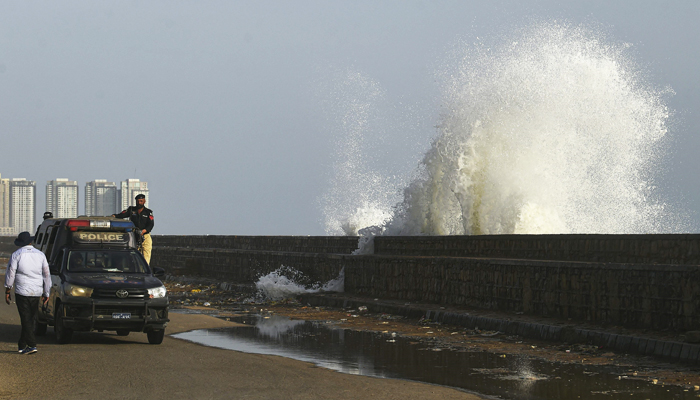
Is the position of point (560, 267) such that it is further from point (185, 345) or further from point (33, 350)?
point (33, 350)

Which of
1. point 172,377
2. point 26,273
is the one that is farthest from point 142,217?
point 172,377

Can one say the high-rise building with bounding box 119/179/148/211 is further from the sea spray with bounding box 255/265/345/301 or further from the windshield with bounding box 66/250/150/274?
the windshield with bounding box 66/250/150/274

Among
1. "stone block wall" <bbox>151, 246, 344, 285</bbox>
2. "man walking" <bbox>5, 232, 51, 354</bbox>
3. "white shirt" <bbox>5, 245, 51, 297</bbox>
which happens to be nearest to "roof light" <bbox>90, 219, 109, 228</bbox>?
"man walking" <bbox>5, 232, 51, 354</bbox>

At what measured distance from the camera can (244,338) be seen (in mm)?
14453

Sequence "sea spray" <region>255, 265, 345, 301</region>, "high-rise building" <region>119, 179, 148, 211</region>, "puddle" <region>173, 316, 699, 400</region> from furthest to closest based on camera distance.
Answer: "high-rise building" <region>119, 179, 148, 211</region> → "sea spray" <region>255, 265, 345, 301</region> → "puddle" <region>173, 316, 699, 400</region>

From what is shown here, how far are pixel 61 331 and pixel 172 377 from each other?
148 inches

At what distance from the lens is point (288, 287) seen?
24.4m

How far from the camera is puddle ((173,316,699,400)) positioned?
916cm

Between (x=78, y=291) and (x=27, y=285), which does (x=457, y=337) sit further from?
(x=27, y=285)

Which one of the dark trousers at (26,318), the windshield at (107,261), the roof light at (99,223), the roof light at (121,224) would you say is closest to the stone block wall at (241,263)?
the roof light at (121,224)

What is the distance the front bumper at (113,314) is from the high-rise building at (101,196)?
171659 mm

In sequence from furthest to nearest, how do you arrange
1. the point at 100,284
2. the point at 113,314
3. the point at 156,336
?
1. the point at 156,336
2. the point at 100,284
3. the point at 113,314

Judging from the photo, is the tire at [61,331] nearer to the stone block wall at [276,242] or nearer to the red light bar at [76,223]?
the red light bar at [76,223]

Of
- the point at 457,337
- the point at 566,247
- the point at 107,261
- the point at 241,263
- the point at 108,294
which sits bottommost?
the point at 457,337
